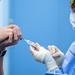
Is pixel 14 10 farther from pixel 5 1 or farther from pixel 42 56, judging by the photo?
pixel 42 56

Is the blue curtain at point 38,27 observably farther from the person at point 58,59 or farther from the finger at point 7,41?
the finger at point 7,41

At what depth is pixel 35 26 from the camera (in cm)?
214

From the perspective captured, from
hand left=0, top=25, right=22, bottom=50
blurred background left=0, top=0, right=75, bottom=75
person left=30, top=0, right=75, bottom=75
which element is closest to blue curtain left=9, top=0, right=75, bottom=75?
blurred background left=0, top=0, right=75, bottom=75

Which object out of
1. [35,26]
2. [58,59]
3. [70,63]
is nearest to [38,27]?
[35,26]

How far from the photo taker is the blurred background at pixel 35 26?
2.06m

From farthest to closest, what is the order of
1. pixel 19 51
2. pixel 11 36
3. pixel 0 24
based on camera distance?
1. pixel 19 51
2. pixel 0 24
3. pixel 11 36

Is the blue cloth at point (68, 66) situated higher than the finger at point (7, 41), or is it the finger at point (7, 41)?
the finger at point (7, 41)

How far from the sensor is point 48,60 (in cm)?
118

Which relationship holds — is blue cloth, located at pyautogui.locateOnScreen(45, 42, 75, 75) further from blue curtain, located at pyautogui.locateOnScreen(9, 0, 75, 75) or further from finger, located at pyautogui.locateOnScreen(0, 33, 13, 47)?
blue curtain, located at pyautogui.locateOnScreen(9, 0, 75, 75)

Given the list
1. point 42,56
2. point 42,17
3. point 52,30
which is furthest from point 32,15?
point 42,56

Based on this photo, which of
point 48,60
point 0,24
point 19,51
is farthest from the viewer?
point 19,51

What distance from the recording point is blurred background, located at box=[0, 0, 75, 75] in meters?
2.06

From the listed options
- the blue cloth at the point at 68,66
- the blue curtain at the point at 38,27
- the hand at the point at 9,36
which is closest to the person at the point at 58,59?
the blue cloth at the point at 68,66

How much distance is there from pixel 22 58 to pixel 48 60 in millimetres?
Answer: 1060
